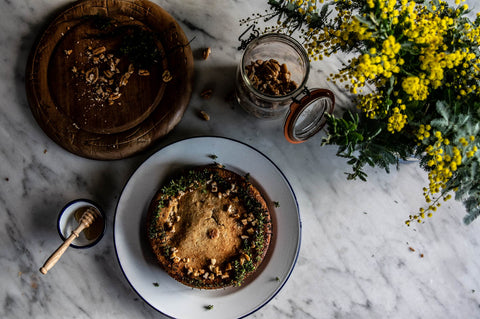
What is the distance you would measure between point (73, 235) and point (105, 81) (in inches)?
18.9

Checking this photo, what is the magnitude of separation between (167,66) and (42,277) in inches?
31.3

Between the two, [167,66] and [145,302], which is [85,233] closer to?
[145,302]

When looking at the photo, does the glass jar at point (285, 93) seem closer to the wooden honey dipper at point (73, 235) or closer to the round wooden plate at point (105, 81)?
the round wooden plate at point (105, 81)

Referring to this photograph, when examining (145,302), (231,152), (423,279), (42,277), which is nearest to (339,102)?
(231,152)

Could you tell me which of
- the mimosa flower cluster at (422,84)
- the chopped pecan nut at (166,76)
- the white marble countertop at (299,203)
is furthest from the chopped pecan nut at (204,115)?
the mimosa flower cluster at (422,84)

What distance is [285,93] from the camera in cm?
114

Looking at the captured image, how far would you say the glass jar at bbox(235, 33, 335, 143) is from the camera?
1.05 metres

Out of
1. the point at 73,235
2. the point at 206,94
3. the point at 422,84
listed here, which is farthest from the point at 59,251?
the point at 422,84

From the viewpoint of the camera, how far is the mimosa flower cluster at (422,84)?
31.3 inches

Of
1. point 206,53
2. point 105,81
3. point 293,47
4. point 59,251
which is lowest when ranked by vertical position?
point 59,251

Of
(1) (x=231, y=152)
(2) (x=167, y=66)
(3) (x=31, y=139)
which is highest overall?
(2) (x=167, y=66)

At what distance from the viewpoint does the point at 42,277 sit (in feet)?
4.12

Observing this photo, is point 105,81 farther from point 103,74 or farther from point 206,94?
point 206,94

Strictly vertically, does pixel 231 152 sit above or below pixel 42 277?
above
